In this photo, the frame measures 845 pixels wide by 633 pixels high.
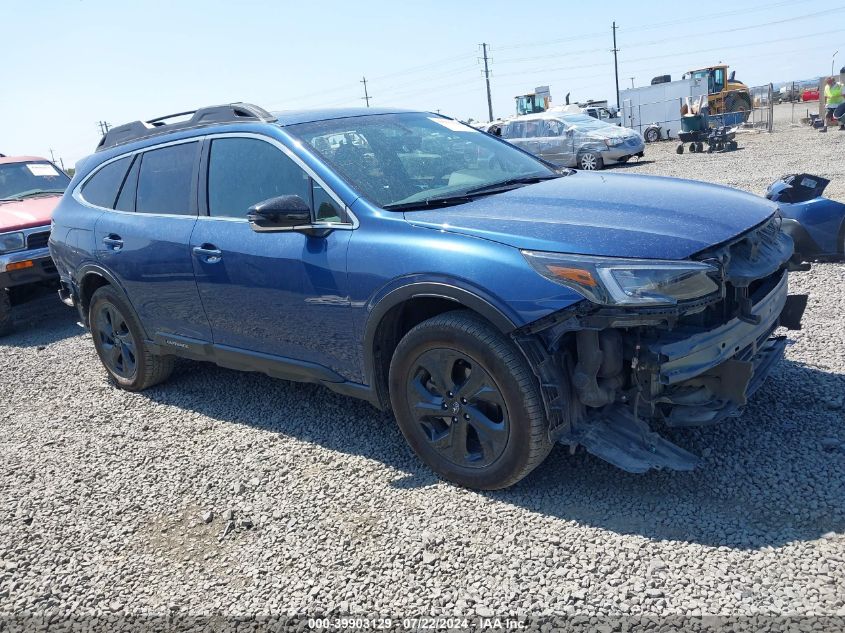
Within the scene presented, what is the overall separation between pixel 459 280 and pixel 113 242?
9.96 feet

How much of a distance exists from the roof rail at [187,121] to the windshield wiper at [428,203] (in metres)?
1.16

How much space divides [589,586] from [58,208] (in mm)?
5184

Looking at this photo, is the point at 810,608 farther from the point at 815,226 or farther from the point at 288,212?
the point at 815,226

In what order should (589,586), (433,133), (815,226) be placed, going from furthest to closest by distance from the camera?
1. (815,226)
2. (433,133)
3. (589,586)

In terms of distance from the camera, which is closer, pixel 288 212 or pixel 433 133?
pixel 288 212

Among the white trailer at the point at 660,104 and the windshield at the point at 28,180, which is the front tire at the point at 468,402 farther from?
the white trailer at the point at 660,104

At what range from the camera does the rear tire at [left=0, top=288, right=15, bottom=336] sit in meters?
7.90

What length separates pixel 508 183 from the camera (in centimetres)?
399

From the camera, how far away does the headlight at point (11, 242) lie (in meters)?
7.66

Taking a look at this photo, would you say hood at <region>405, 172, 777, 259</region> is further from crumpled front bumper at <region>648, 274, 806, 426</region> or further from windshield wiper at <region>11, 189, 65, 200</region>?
windshield wiper at <region>11, 189, 65, 200</region>

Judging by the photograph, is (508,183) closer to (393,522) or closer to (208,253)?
(208,253)

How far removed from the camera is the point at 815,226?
5066 mm

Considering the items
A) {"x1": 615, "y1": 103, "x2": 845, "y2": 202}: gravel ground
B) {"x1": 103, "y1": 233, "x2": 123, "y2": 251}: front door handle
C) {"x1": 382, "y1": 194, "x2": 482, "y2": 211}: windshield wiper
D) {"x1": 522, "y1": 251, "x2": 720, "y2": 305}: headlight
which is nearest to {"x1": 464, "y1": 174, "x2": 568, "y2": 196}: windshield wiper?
{"x1": 382, "y1": 194, "x2": 482, "y2": 211}: windshield wiper

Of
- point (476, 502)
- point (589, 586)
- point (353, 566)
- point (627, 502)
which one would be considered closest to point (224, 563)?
point (353, 566)
